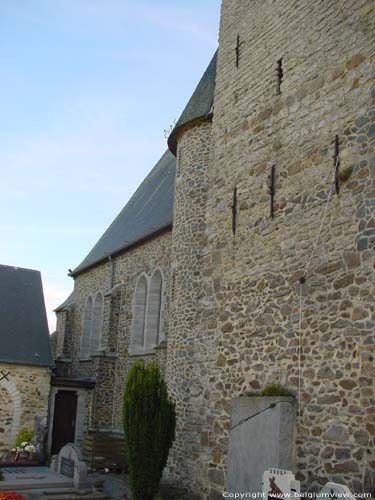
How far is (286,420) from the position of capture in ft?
27.0

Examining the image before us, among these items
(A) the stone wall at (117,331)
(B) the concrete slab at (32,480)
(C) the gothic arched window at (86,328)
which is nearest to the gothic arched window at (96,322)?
(C) the gothic arched window at (86,328)

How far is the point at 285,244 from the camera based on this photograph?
30.1 ft

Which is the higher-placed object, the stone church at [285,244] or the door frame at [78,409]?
the stone church at [285,244]

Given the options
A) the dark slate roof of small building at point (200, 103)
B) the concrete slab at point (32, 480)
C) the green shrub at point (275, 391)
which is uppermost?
the dark slate roof of small building at point (200, 103)

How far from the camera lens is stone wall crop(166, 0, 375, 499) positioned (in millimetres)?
7715

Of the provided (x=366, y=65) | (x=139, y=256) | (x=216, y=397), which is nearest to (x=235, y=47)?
(x=366, y=65)

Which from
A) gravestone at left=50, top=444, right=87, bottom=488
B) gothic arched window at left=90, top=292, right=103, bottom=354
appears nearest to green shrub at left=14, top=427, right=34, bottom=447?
gravestone at left=50, top=444, right=87, bottom=488

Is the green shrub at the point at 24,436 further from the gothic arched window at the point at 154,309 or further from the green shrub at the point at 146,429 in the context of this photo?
the green shrub at the point at 146,429

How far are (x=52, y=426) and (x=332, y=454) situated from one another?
1400 cm

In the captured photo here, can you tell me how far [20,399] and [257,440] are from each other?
12.1m

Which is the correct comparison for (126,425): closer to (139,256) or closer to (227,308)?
(227,308)

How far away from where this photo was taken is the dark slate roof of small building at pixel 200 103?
14.7 metres

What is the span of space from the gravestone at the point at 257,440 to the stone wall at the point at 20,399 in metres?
11.3

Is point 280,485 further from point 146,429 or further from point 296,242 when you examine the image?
point 146,429
